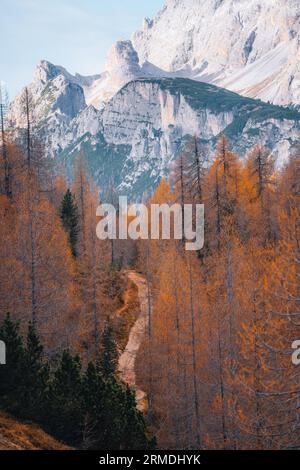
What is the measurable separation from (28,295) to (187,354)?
427 inches

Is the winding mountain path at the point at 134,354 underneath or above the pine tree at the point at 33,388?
underneath

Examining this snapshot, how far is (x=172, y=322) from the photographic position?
31094 mm

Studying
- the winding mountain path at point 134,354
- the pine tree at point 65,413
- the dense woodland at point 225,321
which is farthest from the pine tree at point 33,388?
the winding mountain path at point 134,354

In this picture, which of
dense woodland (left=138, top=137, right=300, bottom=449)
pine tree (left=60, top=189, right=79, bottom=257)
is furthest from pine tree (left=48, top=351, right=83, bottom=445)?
pine tree (left=60, top=189, right=79, bottom=257)

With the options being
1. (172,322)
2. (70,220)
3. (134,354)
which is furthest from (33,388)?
(70,220)

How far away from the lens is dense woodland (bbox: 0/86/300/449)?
1780cm

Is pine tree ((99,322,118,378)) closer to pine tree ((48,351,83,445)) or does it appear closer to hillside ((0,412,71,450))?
pine tree ((48,351,83,445))

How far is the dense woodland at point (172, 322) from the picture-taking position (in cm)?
1780

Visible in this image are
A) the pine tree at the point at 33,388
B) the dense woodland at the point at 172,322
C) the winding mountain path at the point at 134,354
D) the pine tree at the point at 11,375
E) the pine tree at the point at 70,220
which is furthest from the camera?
the pine tree at the point at 70,220

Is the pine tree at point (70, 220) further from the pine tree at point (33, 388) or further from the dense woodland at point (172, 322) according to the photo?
the pine tree at point (33, 388)

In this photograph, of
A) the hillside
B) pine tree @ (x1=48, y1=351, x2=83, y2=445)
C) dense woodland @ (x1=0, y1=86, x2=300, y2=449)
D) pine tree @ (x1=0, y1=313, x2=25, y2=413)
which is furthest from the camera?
dense woodland @ (x1=0, y1=86, x2=300, y2=449)

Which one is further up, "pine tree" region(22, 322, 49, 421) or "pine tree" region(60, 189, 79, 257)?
"pine tree" region(60, 189, 79, 257)

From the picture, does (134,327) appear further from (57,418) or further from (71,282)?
(57,418)

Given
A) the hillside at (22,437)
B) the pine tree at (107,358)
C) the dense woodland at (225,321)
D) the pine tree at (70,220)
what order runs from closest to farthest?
the hillside at (22,437) < the dense woodland at (225,321) < the pine tree at (107,358) < the pine tree at (70,220)
